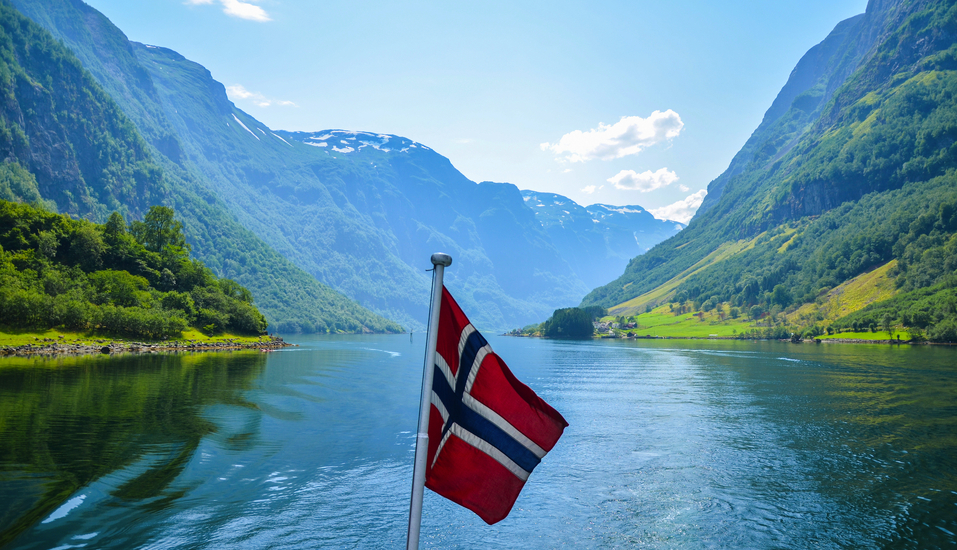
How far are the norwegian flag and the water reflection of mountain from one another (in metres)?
17.1

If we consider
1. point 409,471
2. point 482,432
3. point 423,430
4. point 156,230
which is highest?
point 156,230

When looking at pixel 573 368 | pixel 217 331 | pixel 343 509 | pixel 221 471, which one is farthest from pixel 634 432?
pixel 217 331

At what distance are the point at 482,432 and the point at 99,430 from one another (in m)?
32.4

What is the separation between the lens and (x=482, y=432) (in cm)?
793

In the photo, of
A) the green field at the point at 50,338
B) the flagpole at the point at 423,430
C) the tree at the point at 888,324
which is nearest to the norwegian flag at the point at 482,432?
the flagpole at the point at 423,430

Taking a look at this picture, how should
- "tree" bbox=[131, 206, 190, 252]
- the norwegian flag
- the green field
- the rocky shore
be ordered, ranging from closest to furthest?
the norwegian flag → the rocky shore → the green field → "tree" bbox=[131, 206, 190, 252]

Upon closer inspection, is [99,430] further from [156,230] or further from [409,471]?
Answer: [156,230]

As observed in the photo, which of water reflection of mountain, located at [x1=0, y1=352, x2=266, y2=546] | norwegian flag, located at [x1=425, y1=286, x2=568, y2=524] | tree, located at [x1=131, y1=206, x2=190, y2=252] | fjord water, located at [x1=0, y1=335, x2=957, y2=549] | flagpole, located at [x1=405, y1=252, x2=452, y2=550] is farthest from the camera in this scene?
tree, located at [x1=131, y1=206, x2=190, y2=252]

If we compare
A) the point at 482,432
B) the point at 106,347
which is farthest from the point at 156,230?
the point at 482,432

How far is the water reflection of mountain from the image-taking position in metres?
21.1

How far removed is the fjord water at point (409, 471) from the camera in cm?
1891

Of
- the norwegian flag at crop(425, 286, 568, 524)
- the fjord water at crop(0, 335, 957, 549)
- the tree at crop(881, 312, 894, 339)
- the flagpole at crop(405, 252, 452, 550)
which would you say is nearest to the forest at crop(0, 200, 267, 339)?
the fjord water at crop(0, 335, 957, 549)

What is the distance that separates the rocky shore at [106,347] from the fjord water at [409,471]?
94.8 ft

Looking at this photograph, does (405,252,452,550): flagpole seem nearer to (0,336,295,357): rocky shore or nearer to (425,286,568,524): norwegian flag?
(425,286,568,524): norwegian flag
